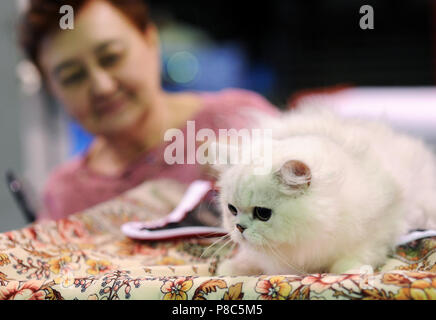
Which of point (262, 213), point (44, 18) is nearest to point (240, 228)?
point (262, 213)

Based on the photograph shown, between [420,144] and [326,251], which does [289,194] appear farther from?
[420,144]

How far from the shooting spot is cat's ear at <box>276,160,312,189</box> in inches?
27.2

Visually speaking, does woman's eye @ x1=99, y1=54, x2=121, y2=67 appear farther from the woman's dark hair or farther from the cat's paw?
the cat's paw

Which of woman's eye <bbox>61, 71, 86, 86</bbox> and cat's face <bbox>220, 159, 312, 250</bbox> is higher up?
woman's eye <bbox>61, 71, 86, 86</bbox>

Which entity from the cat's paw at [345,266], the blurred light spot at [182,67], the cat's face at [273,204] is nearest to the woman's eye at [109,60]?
the cat's face at [273,204]

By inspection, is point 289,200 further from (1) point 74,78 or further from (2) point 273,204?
(1) point 74,78

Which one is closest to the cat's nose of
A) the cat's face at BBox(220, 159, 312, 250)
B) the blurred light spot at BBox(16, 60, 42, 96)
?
the cat's face at BBox(220, 159, 312, 250)

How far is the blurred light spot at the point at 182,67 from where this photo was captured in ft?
7.55

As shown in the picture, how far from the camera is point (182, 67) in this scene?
7.65 ft

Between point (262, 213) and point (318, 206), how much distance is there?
81 millimetres

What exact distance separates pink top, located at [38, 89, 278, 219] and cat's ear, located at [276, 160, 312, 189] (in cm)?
61
